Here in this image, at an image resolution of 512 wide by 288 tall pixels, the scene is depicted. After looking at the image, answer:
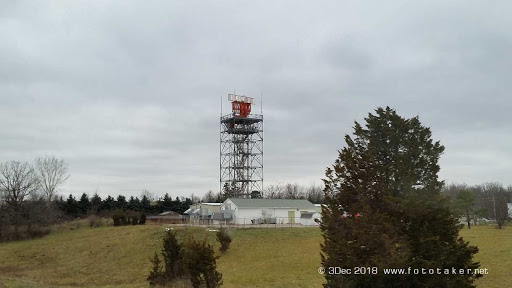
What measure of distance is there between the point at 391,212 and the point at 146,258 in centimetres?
2578

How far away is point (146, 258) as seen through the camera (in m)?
32.5

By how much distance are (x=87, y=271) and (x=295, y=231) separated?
703 inches

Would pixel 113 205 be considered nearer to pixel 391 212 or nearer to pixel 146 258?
pixel 146 258

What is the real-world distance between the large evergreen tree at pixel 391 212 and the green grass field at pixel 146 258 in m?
8.23

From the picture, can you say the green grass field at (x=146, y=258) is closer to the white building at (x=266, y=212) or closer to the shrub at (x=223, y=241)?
the shrub at (x=223, y=241)

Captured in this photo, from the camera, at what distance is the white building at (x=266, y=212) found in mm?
47031

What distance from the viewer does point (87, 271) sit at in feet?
103

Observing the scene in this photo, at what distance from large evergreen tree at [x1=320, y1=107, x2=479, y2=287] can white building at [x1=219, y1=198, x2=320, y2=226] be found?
1393 inches

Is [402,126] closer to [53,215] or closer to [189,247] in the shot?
[189,247]

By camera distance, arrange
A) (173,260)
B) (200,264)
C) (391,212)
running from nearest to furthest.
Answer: (391,212)
(200,264)
(173,260)

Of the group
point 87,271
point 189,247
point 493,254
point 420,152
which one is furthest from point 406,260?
point 87,271

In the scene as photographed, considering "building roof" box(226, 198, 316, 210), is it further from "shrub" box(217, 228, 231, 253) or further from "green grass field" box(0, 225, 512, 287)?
"shrub" box(217, 228, 231, 253)

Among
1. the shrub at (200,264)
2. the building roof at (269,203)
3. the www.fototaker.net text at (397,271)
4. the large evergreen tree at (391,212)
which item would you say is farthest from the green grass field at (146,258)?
the building roof at (269,203)

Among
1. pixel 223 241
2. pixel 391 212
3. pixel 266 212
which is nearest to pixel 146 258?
pixel 223 241
